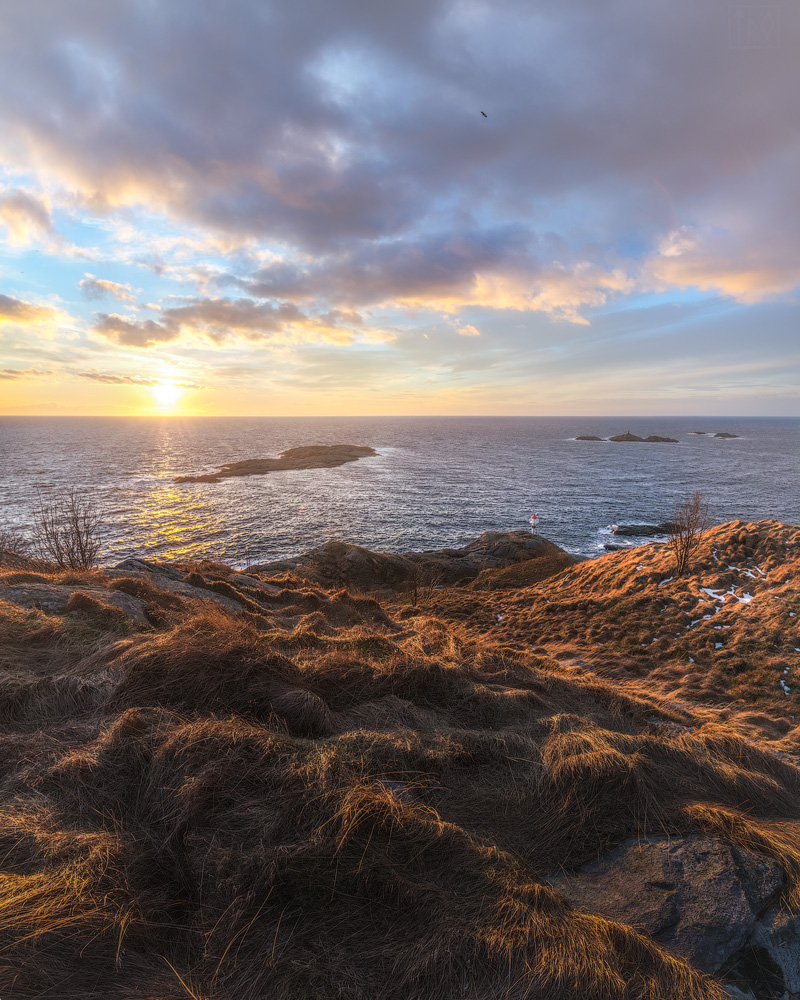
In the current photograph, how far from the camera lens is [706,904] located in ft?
10.5

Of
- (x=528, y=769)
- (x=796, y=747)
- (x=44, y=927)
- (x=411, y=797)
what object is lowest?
(x=796, y=747)

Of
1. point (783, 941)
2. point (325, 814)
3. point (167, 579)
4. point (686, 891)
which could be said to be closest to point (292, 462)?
point (167, 579)

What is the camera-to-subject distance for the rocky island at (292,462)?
69.2 m

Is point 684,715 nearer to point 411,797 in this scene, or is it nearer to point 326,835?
point 411,797

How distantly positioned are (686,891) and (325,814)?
2982mm

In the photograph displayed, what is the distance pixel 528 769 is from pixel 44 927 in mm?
4198

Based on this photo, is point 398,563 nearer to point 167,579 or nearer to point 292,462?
point 167,579

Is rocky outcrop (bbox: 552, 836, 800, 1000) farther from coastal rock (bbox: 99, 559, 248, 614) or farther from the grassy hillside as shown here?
coastal rock (bbox: 99, 559, 248, 614)

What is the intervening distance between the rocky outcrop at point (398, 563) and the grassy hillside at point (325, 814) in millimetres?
18516

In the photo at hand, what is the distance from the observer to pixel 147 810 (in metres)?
3.55

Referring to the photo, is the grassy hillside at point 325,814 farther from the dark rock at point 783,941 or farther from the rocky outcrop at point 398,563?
the rocky outcrop at point 398,563

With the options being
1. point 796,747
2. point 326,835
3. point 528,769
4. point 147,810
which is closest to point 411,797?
point 326,835

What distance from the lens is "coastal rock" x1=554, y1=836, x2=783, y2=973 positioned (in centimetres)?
301

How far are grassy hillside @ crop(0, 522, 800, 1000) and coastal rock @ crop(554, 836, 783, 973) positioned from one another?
167 millimetres
